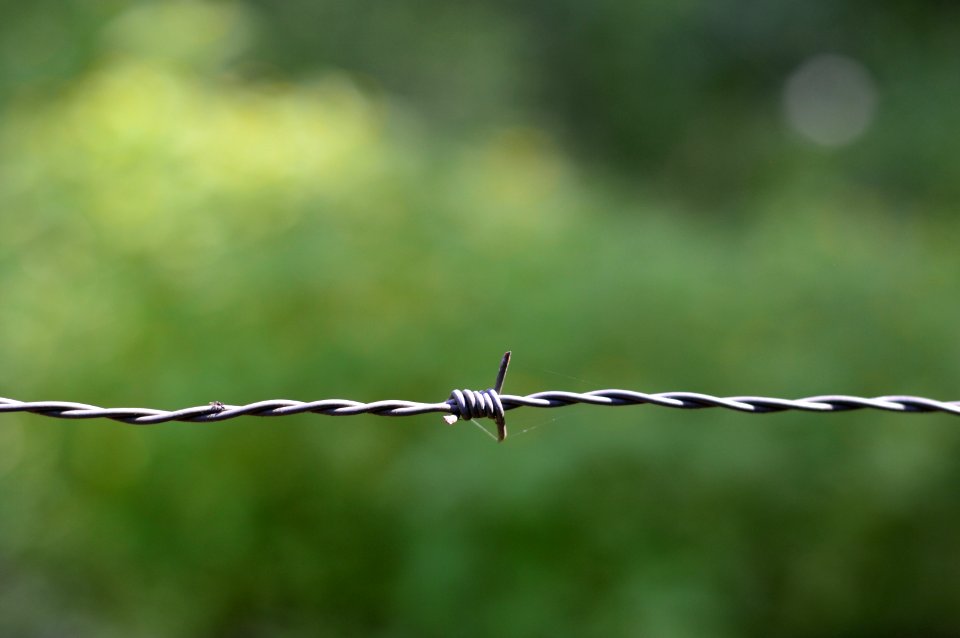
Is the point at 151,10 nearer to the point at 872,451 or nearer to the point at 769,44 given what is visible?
the point at 872,451

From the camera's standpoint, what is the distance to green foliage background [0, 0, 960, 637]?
338 cm

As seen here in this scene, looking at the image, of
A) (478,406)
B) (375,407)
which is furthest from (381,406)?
(478,406)

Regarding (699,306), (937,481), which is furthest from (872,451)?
(699,306)

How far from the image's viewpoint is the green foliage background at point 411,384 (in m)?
3.38

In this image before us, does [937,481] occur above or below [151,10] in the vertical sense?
below

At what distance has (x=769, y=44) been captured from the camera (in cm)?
937

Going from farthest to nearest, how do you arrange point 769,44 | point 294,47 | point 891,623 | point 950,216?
point 769,44 → point 294,47 → point 950,216 → point 891,623

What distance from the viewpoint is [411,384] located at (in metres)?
3.51

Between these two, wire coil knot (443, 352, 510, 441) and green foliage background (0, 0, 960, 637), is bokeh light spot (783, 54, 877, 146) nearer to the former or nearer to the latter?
green foliage background (0, 0, 960, 637)

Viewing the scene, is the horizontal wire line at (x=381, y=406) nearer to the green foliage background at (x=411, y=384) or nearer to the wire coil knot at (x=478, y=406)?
the wire coil knot at (x=478, y=406)

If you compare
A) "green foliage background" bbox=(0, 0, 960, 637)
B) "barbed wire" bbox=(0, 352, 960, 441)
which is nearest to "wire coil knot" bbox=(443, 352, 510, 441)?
"barbed wire" bbox=(0, 352, 960, 441)

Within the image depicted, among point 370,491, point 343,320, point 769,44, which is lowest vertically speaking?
point 370,491

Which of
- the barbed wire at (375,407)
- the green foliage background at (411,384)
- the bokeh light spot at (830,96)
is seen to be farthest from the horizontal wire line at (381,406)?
the bokeh light spot at (830,96)

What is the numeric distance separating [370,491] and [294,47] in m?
4.85
